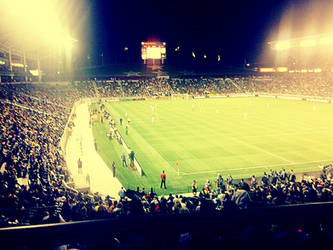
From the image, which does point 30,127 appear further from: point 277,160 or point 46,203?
point 277,160

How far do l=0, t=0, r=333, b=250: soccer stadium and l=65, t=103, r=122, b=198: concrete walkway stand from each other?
0.13 m

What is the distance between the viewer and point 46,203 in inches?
408

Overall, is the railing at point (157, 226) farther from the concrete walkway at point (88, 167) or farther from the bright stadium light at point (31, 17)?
the bright stadium light at point (31, 17)

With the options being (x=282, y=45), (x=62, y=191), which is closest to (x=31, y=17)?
(x=62, y=191)

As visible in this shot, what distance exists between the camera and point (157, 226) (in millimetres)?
2078

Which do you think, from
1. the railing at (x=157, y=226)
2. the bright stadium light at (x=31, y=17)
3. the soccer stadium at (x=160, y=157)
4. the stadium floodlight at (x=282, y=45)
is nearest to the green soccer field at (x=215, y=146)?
the soccer stadium at (x=160, y=157)

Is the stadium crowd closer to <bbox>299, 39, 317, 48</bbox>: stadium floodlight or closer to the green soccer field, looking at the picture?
the green soccer field

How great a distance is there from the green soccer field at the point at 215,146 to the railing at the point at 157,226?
1531 centimetres

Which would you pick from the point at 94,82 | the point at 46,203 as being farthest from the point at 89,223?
the point at 94,82

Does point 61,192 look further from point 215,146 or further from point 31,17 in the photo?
point 31,17

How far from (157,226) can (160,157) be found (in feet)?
70.8

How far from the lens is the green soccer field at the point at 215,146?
1992 cm

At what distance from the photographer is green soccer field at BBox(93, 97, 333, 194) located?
19.9 m

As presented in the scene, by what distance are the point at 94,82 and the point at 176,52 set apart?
43.3 meters
